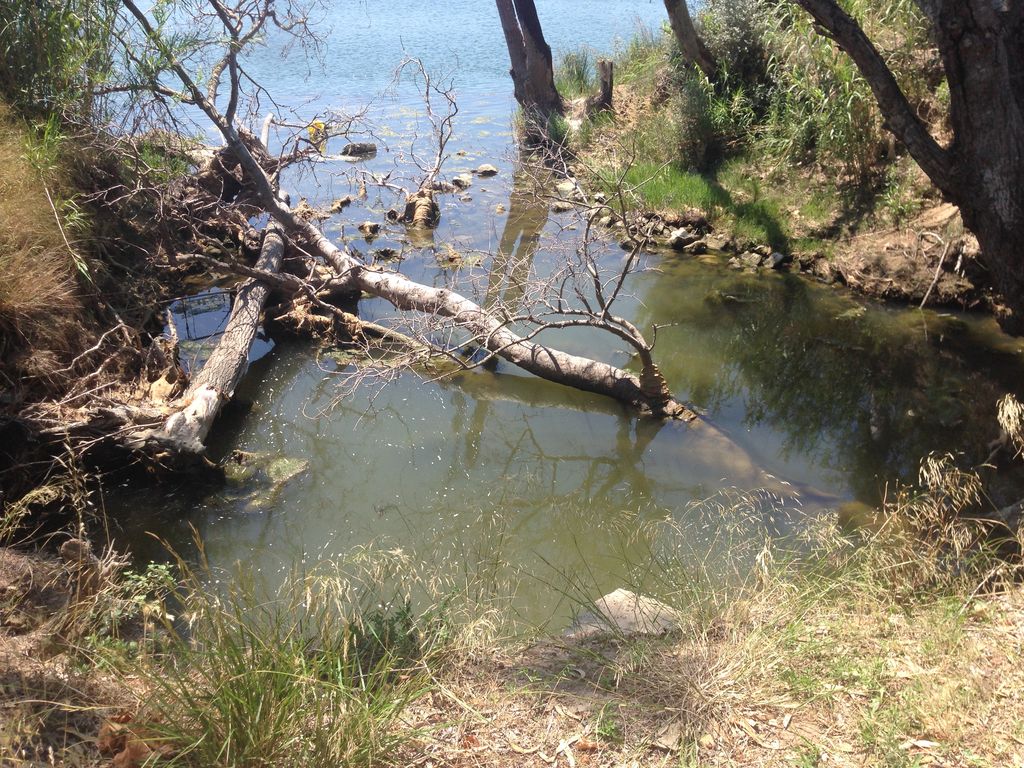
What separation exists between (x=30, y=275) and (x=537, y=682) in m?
4.75

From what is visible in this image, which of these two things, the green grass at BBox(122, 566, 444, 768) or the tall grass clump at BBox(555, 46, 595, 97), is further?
the tall grass clump at BBox(555, 46, 595, 97)

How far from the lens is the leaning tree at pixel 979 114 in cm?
518

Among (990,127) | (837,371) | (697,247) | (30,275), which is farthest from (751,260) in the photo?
(30,275)

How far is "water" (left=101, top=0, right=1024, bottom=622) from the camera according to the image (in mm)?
5301

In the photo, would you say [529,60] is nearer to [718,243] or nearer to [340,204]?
[340,204]

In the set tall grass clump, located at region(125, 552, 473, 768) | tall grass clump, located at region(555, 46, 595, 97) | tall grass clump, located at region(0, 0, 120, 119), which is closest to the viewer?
tall grass clump, located at region(125, 552, 473, 768)

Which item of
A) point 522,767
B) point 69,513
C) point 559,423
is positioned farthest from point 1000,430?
point 69,513

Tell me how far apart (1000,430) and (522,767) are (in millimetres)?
4844

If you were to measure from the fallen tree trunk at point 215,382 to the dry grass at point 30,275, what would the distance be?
0.92 m

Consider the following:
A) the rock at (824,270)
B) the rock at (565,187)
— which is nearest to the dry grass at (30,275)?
the rock at (565,187)

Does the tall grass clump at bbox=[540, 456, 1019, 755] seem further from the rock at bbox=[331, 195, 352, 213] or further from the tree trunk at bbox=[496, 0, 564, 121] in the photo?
the tree trunk at bbox=[496, 0, 564, 121]

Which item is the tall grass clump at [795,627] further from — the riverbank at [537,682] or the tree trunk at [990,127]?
the tree trunk at [990,127]

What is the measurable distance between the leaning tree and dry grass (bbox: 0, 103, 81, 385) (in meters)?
5.69

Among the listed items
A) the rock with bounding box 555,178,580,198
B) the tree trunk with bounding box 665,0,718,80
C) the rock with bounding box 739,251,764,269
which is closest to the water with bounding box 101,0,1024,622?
the rock with bounding box 739,251,764,269
